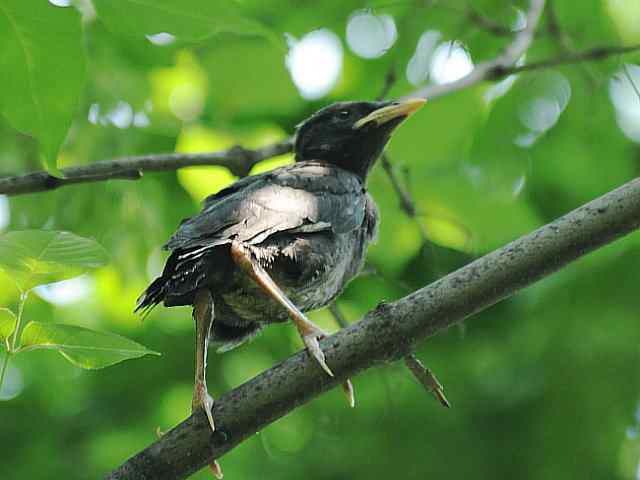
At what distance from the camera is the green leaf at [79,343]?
256 centimetres

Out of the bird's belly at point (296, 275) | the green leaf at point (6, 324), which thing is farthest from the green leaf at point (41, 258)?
the bird's belly at point (296, 275)

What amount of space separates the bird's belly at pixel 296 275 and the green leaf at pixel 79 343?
3.88 ft

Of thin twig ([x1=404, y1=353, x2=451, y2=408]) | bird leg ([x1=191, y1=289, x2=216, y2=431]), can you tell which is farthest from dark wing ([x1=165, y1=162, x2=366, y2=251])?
thin twig ([x1=404, y1=353, x2=451, y2=408])

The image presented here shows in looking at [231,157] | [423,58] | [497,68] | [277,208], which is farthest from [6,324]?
[423,58]

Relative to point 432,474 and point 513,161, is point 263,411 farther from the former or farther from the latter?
point 432,474

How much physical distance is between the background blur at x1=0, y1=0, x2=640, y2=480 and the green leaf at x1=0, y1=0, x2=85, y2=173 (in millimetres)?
2141

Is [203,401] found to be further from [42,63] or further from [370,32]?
[370,32]

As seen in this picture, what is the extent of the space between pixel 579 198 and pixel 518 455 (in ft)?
5.91

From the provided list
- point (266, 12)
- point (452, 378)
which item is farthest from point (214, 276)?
point (452, 378)

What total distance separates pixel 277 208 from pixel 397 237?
149 cm

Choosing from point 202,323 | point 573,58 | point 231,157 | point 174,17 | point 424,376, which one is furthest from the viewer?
point 573,58

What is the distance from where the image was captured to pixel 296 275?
12.8 feet

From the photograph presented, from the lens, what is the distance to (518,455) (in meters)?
6.31

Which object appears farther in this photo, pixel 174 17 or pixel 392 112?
pixel 392 112
